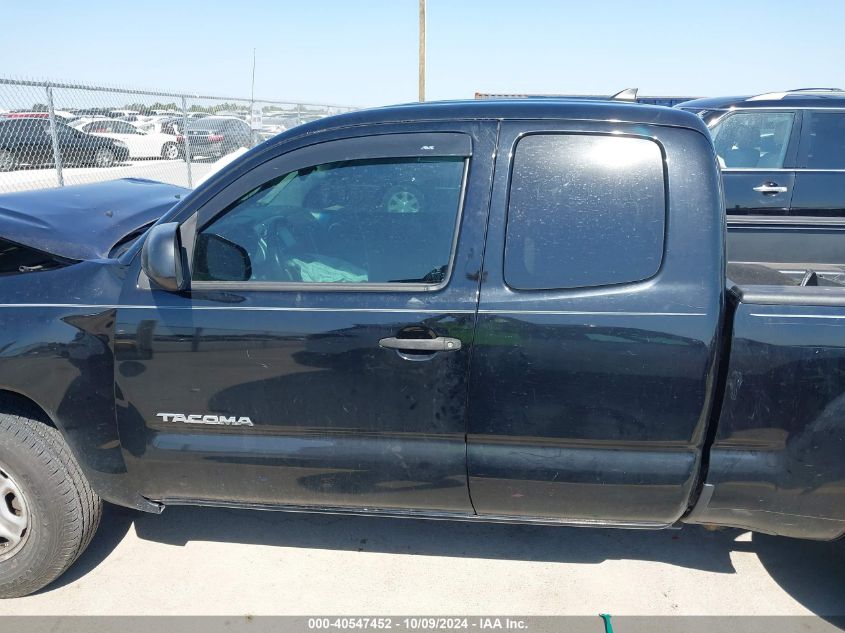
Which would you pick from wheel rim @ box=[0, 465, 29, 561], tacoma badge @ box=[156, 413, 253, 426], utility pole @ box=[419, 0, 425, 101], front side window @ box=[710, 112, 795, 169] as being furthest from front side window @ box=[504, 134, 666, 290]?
utility pole @ box=[419, 0, 425, 101]

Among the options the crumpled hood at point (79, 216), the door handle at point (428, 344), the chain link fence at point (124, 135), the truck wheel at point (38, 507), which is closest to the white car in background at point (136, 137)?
the chain link fence at point (124, 135)

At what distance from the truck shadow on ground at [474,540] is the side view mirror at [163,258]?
53.9 inches

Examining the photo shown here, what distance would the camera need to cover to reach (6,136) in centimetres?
772

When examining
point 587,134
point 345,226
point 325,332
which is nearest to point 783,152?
point 587,134

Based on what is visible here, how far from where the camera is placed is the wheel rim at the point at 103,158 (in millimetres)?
9728

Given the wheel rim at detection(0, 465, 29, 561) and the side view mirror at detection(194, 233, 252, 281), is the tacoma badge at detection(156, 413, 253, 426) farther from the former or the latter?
the wheel rim at detection(0, 465, 29, 561)

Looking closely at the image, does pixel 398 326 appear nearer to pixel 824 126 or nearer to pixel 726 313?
pixel 726 313

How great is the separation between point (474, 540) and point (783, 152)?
506 cm

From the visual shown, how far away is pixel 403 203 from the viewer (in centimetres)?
233

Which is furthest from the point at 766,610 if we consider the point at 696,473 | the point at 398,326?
the point at 398,326

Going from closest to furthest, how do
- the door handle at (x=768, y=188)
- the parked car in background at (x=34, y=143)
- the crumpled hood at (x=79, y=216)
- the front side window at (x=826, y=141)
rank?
the crumpled hood at (x=79, y=216) → the front side window at (x=826, y=141) → the door handle at (x=768, y=188) → the parked car in background at (x=34, y=143)

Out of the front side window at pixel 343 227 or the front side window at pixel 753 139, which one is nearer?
the front side window at pixel 343 227

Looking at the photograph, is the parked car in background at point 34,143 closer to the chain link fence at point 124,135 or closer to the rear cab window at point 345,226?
the chain link fence at point 124,135

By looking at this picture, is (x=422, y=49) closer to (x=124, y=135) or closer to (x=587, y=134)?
(x=124, y=135)
